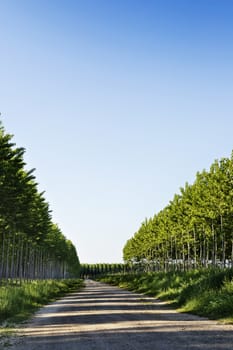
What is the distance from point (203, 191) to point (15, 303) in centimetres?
3153

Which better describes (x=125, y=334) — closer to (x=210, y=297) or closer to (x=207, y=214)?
(x=210, y=297)

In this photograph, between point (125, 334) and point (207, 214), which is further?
point (207, 214)

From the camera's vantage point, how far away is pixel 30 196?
52.8 m

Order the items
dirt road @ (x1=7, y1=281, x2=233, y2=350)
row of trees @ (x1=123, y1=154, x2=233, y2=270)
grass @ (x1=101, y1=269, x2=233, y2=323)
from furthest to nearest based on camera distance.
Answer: row of trees @ (x1=123, y1=154, x2=233, y2=270) → grass @ (x1=101, y1=269, x2=233, y2=323) → dirt road @ (x1=7, y1=281, x2=233, y2=350)

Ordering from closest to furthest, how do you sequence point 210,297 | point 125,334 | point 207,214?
point 125,334
point 210,297
point 207,214

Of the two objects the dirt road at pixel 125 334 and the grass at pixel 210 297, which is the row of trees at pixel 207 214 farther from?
the dirt road at pixel 125 334

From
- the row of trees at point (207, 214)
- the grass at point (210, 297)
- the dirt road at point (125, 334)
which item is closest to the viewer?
the dirt road at point (125, 334)

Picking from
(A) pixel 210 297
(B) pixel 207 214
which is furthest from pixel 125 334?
(B) pixel 207 214

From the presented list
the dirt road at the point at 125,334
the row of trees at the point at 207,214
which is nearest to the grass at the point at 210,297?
the dirt road at the point at 125,334

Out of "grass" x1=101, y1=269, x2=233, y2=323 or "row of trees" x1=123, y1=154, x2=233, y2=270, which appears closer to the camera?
"grass" x1=101, y1=269, x2=233, y2=323

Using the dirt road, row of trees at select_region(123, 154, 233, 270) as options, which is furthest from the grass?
row of trees at select_region(123, 154, 233, 270)

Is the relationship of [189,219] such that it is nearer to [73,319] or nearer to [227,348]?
[73,319]

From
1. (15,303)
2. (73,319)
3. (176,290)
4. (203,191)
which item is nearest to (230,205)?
(203,191)

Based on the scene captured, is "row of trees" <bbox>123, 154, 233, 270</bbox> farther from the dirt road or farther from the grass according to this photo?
the dirt road
